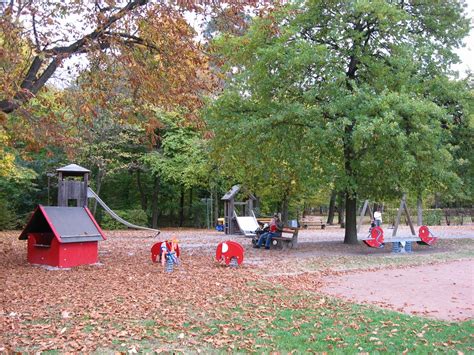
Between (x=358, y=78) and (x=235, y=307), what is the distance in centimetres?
1206

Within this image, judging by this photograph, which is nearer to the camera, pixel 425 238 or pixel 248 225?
pixel 425 238

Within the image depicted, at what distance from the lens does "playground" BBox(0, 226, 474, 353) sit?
5.87 metres

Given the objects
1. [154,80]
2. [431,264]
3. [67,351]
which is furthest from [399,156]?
[67,351]

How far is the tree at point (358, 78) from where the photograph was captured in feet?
48.6

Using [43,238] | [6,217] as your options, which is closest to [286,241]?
[43,238]

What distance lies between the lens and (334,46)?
1727 centimetres

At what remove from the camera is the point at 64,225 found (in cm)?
1212

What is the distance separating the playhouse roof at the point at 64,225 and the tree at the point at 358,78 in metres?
6.41

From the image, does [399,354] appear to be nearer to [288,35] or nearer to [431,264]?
[431,264]

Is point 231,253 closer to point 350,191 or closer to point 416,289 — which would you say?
point 416,289

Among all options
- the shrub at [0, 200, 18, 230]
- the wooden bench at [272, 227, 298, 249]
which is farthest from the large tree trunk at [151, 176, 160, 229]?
the wooden bench at [272, 227, 298, 249]

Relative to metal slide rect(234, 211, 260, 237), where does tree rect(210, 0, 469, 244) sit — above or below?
above

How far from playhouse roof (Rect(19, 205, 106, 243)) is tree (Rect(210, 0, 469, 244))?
641 centimetres

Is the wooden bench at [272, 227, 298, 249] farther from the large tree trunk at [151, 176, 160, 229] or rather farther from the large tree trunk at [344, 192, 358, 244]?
the large tree trunk at [151, 176, 160, 229]
